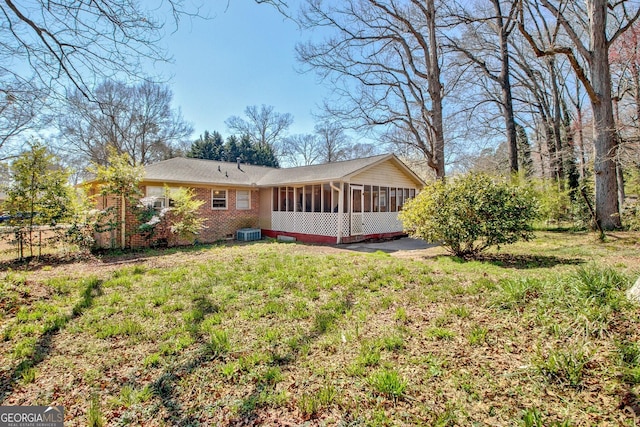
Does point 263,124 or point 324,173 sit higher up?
point 263,124

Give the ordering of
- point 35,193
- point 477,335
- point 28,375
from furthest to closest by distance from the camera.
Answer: point 35,193
point 477,335
point 28,375

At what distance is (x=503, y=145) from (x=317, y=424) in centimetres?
2815

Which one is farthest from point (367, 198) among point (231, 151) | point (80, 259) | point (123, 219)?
point (231, 151)

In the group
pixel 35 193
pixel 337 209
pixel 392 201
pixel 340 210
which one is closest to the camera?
pixel 35 193

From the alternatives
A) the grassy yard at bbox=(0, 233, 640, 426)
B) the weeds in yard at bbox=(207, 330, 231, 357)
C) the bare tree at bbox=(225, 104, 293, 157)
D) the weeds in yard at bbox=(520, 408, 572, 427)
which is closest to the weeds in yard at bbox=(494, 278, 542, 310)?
the grassy yard at bbox=(0, 233, 640, 426)

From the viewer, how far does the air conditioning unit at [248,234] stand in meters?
14.1

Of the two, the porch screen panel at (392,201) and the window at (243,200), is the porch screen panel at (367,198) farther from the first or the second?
the window at (243,200)

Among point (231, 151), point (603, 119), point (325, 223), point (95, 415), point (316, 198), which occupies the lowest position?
point (95, 415)

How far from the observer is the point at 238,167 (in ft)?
57.0

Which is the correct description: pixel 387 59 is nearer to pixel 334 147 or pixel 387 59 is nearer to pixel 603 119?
pixel 603 119

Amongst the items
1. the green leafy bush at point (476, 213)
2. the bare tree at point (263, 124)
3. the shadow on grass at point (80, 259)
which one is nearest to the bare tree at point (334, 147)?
the bare tree at point (263, 124)

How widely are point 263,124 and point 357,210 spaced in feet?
93.1

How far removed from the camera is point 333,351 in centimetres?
321

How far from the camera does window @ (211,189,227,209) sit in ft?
45.7
